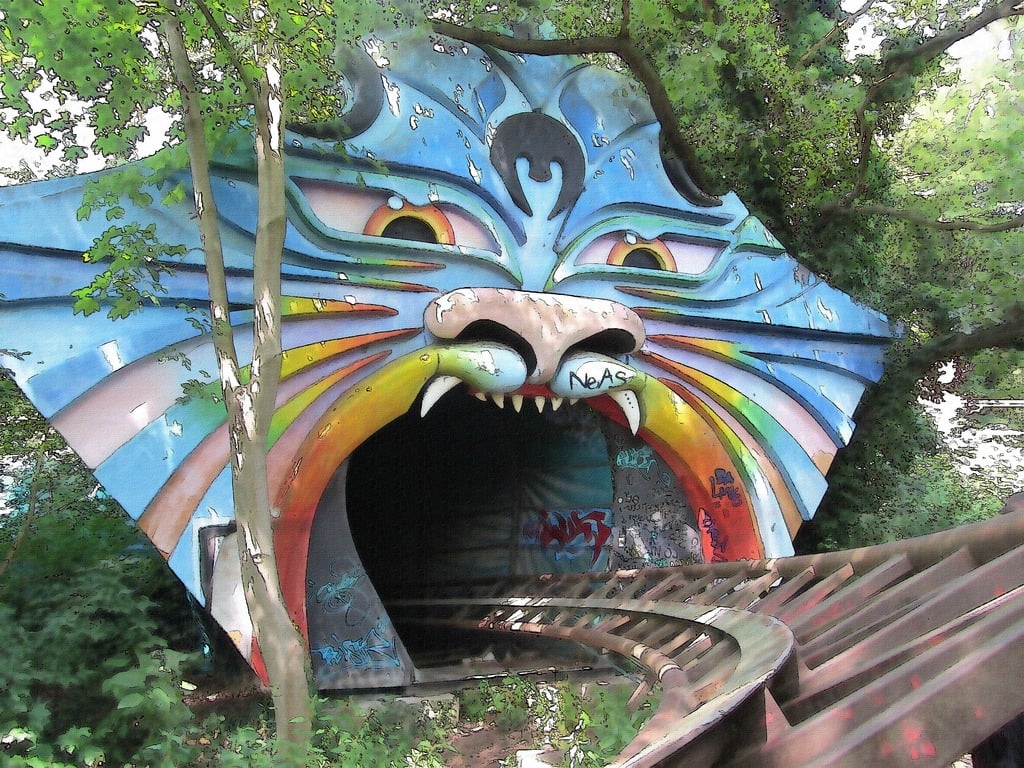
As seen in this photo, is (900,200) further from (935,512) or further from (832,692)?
(832,692)

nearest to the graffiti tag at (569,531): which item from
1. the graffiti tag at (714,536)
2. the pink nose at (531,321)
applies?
the graffiti tag at (714,536)

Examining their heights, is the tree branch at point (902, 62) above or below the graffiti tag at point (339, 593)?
above

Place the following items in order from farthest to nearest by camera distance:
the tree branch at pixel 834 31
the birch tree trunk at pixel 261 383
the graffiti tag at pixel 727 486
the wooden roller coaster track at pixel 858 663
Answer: the tree branch at pixel 834 31, the graffiti tag at pixel 727 486, the birch tree trunk at pixel 261 383, the wooden roller coaster track at pixel 858 663

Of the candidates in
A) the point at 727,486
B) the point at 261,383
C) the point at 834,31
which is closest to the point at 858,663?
the point at 261,383

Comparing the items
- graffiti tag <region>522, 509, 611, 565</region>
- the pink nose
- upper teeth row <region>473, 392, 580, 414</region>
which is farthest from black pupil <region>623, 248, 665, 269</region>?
graffiti tag <region>522, 509, 611, 565</region>

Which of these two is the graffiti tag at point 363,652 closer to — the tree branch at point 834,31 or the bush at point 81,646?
the bush at point 81,646

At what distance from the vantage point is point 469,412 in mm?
9836

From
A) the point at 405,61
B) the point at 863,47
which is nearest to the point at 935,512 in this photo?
the point at 863,47

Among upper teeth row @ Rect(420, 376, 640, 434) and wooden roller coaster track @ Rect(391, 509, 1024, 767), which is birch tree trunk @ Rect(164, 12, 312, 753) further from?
upper teeth row @ Rect(420, 376, 640, 434)

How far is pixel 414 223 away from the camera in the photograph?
646 cm

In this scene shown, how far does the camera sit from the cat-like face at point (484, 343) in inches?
201

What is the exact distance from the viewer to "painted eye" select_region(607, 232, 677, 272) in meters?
7.31

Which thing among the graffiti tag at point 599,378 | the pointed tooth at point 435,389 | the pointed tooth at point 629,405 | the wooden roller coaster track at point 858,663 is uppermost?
the pointed tooth at point 435,389

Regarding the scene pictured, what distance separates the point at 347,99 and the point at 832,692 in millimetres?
5809
